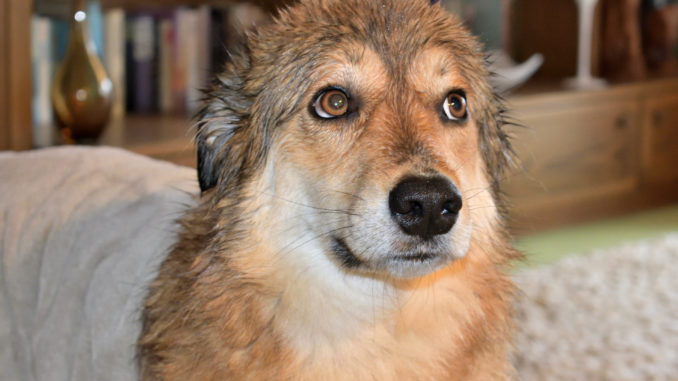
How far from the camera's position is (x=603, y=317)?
111 inches

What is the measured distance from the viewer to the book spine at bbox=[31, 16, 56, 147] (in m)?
3.06

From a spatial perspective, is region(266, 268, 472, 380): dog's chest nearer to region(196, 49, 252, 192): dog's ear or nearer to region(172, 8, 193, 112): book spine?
region(196, 49, 252, 192): dog's ear

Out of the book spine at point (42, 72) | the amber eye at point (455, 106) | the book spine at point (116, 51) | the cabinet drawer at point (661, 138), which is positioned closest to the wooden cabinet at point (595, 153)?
the cabinet drawer at point (661, 138)

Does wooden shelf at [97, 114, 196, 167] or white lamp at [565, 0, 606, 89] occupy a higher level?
white lamp at [565, 0, 606, 89]

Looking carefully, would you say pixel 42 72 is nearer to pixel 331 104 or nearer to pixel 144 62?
pixel 144 62

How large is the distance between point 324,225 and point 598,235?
291cm

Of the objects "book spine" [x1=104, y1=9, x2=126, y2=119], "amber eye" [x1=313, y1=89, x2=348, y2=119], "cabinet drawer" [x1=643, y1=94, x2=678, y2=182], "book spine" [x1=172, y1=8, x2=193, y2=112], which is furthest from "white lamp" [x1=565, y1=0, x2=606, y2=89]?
"amber eye" [x1=313, y1=89, x2=348, y2=119]

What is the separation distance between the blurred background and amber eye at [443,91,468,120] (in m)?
1.17

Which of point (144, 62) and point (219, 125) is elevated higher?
point (144, 62)

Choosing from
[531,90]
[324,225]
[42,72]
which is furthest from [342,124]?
[531,90]

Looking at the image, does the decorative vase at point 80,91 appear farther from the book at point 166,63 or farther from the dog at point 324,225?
the dog at point 324,225

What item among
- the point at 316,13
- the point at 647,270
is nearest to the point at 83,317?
the point at 316,13

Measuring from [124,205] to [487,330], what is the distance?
80 centimetres

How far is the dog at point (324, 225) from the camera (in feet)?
4.72
